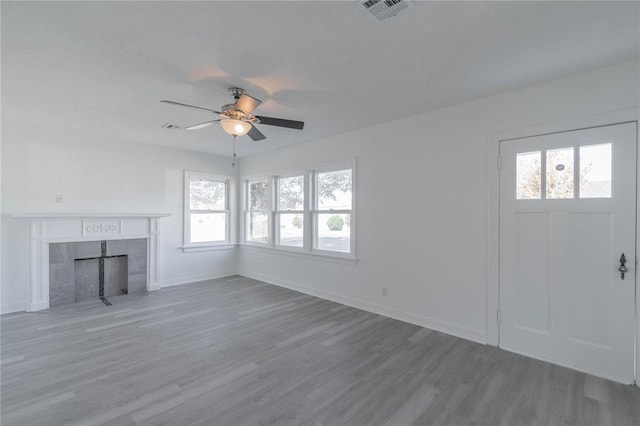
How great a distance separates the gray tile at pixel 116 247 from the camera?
4.85 m

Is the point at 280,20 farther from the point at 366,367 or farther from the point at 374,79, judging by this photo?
Result: the point at 366,367

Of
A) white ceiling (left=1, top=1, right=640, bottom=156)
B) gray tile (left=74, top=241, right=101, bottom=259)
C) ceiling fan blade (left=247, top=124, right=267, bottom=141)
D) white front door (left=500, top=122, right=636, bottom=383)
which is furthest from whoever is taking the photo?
gray tile (left=74, top=241, right=101, bottom=259)

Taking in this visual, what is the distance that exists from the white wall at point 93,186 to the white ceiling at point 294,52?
106 cm

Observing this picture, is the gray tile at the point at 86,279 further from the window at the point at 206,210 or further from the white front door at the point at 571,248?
A: the white front door at the point at 571,248

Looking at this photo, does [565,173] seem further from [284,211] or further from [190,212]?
[190,212]

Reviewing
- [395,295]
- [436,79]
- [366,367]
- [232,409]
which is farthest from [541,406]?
[436,79]

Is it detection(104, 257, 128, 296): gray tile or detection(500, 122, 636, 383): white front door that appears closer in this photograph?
detection(500, 122, 636, 383): white front door

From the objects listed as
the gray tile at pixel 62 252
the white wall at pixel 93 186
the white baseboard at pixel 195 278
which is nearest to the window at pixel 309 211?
the white baseboard at pixel 195 278

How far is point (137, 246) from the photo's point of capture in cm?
511

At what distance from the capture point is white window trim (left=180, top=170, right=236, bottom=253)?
5676 millimetres

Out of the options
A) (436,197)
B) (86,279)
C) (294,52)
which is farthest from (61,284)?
(436,197)

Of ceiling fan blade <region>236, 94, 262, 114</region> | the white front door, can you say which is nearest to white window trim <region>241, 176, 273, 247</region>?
ceiling fan blade <region>236, 94, 262, 114</region>

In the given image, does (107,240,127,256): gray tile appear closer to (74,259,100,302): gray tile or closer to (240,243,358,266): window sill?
(74,259,100,302): gray tile

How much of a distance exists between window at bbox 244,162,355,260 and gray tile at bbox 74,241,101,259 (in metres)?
2.62
